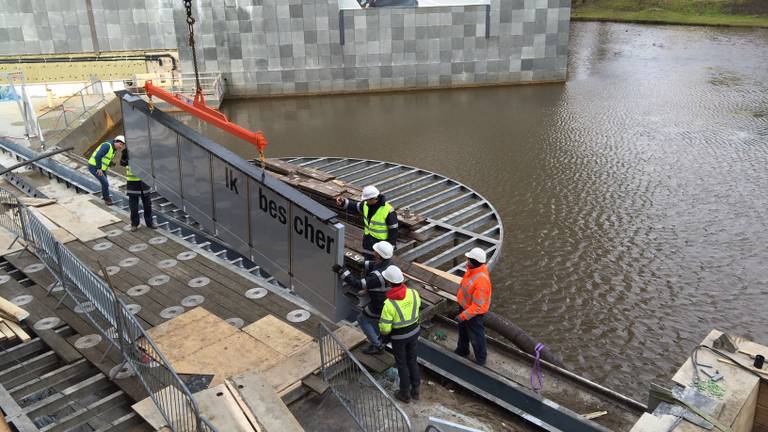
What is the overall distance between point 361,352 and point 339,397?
3.56ft

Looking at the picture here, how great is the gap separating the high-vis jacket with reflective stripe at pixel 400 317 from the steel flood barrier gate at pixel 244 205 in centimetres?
117

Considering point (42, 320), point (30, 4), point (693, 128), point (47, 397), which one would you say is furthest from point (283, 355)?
point (30, 4)

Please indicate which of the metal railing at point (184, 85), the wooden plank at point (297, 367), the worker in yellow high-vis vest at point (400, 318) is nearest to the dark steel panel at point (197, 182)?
the wooden plank at point (297, 367)

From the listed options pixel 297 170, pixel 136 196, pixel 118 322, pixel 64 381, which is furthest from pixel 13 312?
pixel 297 170

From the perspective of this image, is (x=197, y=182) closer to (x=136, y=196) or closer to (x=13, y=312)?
(x=136, y=196)

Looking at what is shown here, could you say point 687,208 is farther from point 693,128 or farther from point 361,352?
point 361,352

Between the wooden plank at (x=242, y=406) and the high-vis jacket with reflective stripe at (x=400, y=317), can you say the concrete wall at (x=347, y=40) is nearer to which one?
the high-vis jacket with reflective stripe at (x=400, y=317)

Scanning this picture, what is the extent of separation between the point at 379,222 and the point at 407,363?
283cm

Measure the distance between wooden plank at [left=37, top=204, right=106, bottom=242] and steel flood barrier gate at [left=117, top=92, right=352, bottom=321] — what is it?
5.04 ft

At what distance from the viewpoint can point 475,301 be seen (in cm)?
884

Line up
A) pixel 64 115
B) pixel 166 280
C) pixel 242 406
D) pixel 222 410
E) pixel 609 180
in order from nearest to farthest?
pixel 222 410 → pixel 242 406 → pixel 166 280 → pixel 609 180 → pixel 64 115

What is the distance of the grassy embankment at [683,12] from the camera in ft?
177

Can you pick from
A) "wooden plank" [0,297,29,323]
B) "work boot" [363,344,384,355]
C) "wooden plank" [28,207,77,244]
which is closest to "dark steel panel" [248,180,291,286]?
"work boot" [363,344,384,355]

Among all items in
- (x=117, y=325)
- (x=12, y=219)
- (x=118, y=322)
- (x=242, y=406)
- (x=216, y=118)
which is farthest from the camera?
(x=12, y=219)
